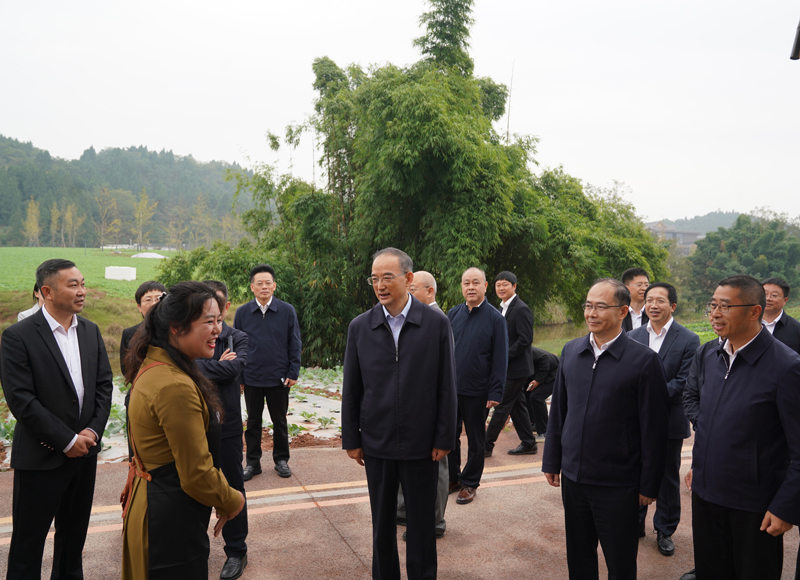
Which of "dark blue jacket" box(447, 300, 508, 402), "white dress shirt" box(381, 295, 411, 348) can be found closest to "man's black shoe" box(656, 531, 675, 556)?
"dark blue jacket" box(447, 300, 508, 402)

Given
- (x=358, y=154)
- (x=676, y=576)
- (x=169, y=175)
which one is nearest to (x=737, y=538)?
(x=676, y=576)

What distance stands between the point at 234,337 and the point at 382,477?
1.36 meters

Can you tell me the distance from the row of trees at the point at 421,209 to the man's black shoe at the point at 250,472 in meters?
5.92

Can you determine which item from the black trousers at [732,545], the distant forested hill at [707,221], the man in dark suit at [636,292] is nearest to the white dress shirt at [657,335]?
the man in dark suit at [636,292]

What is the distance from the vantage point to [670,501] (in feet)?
11.9

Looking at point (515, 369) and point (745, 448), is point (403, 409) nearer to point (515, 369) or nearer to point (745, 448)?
point (745, 448)

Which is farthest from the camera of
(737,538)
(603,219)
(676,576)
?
(603,219)

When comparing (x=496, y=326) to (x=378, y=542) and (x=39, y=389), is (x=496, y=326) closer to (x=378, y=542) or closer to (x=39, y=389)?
(x=378, y=542)

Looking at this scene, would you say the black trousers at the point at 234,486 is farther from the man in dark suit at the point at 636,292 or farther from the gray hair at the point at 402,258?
the man in dark suit at the point at 636,292

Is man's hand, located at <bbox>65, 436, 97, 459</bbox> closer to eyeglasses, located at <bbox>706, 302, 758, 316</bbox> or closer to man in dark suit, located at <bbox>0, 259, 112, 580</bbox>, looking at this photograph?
man in dark suit, located at <bbox>0, 259, 112, 580</bbox>

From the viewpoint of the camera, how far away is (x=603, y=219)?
13102 millimetres

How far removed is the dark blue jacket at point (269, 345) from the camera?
4.90 meters

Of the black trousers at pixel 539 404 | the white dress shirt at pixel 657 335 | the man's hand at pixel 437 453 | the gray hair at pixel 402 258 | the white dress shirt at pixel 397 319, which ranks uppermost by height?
the gray hair at pixel 402 258

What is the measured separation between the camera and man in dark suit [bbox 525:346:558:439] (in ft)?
19.9
